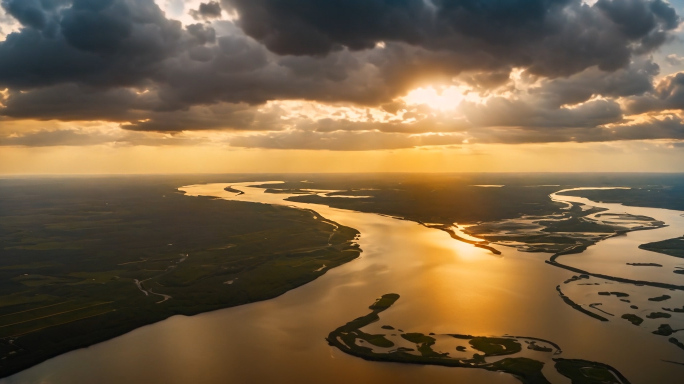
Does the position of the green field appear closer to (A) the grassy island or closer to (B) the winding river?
(B) the winding river

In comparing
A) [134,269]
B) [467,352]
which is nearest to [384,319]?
[467,352]

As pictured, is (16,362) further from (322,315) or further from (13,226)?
(13,226)

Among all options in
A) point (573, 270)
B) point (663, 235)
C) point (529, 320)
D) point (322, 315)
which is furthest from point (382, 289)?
point (663, 235)

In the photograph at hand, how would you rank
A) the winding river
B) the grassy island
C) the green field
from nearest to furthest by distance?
the grassy island
the winding river
the green field

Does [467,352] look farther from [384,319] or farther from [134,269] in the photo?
[134,269]

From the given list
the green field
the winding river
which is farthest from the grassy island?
the green field
